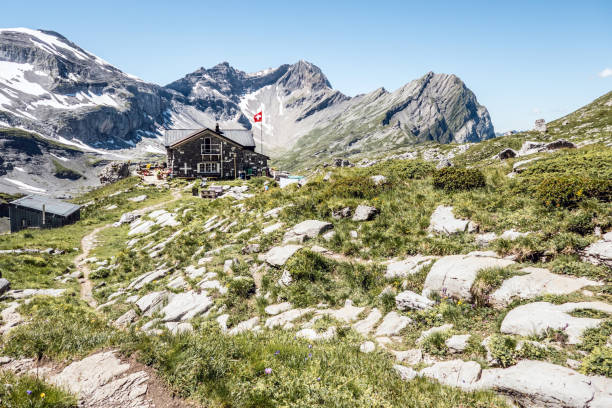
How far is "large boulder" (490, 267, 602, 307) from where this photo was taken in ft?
26.2

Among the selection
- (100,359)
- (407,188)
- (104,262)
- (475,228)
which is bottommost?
(104,262)

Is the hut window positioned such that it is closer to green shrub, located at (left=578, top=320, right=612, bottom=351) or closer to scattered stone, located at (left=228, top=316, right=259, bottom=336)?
scattered stone, located at (left=228, top=316, right=259, bottom=336)

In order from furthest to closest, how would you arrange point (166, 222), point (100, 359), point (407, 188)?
point (166, 222) → point (407, 188) → point (100, 359)

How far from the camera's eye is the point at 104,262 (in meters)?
21.6

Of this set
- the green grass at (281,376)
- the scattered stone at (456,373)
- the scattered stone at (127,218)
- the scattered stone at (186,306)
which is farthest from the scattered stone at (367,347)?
the scattered stone at (127,218)

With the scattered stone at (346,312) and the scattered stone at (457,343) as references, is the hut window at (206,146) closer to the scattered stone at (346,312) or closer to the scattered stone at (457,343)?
the scattered stone at (346,312)

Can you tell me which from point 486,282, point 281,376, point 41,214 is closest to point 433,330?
point 486,282

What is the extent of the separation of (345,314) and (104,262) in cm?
1943

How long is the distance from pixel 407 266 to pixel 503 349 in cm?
493

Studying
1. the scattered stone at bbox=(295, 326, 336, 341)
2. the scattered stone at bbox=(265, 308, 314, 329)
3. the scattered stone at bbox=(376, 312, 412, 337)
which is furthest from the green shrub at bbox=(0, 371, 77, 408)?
the scattered stone at bbox=(376, 312, 412, 337)

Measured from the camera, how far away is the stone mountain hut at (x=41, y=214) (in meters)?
35.0

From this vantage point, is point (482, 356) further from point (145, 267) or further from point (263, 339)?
point (145, 267)

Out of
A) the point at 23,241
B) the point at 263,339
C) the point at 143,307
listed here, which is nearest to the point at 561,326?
the point at 263,339

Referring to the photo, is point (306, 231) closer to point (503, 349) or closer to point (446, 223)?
point (446, 223)
